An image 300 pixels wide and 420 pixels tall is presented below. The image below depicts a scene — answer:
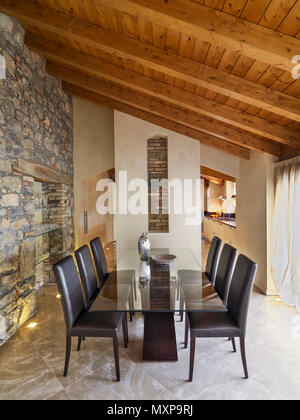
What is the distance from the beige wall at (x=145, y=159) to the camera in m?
4.25

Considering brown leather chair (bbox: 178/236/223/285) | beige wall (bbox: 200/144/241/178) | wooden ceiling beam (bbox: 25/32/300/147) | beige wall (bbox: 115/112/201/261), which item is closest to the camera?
brown leather chair (bbox: 178/236/223/285)

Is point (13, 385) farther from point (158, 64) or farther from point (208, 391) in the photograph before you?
point (158, 64)

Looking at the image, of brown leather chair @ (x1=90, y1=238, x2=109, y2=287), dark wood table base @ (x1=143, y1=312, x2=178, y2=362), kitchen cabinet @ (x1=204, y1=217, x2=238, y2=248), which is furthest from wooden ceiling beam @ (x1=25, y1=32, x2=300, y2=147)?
kitchen cabinet @ (x1=204, y1=217, x2=238, y2=248)

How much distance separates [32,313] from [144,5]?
331 cm

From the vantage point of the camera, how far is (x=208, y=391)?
5.57 ft

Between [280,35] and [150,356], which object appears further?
[150,356]

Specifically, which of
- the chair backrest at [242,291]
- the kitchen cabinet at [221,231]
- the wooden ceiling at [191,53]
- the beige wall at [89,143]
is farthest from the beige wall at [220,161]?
the chair backrest at [242,291]

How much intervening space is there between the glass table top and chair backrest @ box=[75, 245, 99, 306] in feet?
0.77

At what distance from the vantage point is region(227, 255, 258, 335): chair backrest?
5.88 ft

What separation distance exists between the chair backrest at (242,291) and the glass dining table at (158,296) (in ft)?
0.53

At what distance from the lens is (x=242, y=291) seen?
1.83 metres

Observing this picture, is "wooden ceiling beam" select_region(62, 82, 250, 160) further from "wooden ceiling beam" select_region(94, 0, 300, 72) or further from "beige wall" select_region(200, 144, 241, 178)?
"wooden ceiling beam" select_region(94, 0, 300, 72)

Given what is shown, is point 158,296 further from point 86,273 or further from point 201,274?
point 86,273
